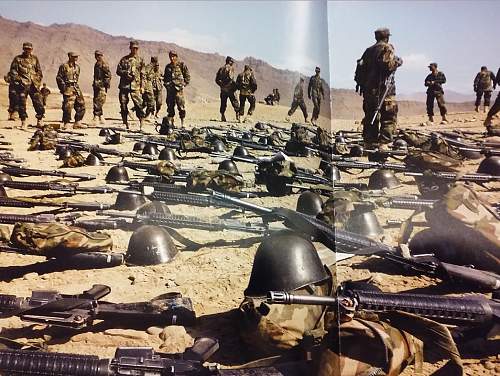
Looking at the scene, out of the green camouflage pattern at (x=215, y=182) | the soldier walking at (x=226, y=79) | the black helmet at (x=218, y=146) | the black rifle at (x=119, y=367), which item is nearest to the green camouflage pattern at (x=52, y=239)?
the black rifle at (x=119, y=367)

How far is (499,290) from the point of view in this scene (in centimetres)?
366

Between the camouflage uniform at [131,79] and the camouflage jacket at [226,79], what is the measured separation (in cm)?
427

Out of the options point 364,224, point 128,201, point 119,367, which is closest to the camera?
point 119,367

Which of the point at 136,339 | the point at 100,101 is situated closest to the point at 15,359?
the point at 136,339

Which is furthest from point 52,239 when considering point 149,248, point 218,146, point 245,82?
point 245,82

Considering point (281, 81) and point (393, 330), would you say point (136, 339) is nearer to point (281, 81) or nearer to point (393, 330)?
point (393, 330)

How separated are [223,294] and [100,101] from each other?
59.7ft

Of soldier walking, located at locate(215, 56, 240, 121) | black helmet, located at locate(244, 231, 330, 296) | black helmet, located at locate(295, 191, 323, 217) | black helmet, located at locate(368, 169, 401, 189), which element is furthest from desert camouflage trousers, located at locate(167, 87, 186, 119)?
black helmet, located at locate(244, 231, 330, 296)

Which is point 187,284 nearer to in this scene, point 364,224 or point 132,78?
point 364,224

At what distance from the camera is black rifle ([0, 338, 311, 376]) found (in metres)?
2.44

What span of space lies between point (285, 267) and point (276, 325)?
1.48ft

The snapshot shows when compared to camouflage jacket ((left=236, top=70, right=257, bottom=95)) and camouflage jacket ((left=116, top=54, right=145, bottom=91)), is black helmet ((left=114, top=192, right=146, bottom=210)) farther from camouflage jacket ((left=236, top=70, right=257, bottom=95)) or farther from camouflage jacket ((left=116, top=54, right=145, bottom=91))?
camouflage jacket ((left=236, top=70, right=257, bottom=95))

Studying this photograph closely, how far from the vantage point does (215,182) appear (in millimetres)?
7473

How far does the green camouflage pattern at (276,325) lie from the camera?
9.61 ft
